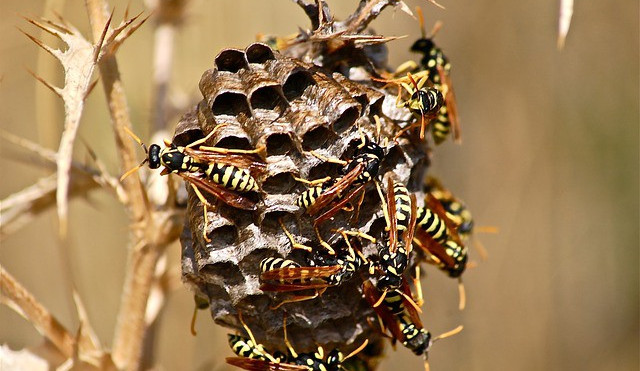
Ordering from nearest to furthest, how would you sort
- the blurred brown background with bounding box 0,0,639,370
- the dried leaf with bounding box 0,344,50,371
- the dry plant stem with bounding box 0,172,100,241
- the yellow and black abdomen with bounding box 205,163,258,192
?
the yellow and black abdomen with bounding box 205,163,258,192, the dried leaf with bounding box 0,344,50,371, the dry plant stem with bounding box 0,172,100,241, the blurred brown background with bounding box 0,0,639,370

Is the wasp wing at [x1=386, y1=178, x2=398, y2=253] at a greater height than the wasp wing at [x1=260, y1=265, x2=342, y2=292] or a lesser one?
greater

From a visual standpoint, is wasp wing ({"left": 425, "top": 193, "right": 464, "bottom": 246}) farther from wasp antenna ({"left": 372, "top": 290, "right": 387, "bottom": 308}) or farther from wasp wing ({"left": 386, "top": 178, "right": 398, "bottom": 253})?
wasp antenna ({"left": 372, "top": 290, "right": 387, "bottom": 308})

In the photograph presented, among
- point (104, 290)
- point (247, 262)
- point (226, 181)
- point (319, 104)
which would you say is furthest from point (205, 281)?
point (104, 290)

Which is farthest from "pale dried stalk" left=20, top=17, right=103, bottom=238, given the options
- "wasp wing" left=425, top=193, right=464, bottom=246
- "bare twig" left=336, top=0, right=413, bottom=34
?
"wasp wing" left=425, top=193, right=464, bottom=246

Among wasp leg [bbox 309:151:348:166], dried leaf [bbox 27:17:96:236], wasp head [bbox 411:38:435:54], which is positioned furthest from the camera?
wasp head [bbox 411:38:435:54]

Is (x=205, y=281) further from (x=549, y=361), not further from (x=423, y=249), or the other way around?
(x=549, y=361)

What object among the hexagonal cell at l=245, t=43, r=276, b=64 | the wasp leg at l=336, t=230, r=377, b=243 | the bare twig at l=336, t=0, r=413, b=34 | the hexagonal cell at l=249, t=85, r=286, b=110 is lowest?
the wasp leg at l=336, t=230, r=377, b=243

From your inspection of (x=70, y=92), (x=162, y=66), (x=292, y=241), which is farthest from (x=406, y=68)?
(x=70, y=92)

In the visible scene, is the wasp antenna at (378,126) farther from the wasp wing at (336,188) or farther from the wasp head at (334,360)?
the wasp head at (334,360)
